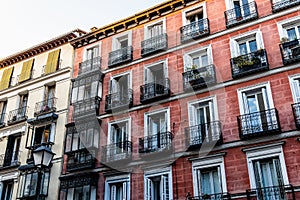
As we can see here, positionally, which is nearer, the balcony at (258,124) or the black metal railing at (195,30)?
the balcony at (258,124)

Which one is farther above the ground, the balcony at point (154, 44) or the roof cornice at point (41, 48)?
the roof cornice at point (41, 48)

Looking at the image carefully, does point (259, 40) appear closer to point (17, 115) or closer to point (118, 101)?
point (118, 101)

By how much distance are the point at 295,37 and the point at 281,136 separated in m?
4.81

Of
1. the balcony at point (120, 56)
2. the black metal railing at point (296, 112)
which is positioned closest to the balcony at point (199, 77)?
the black metal railing at point (296, 112)

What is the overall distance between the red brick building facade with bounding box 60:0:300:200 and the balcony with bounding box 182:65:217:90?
0.05m

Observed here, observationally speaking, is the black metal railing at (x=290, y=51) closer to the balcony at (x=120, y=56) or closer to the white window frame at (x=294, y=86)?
the white window frame at (x=294, y=86)

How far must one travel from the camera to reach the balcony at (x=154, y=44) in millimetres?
19553

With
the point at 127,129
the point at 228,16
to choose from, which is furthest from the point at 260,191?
the point at 228,16

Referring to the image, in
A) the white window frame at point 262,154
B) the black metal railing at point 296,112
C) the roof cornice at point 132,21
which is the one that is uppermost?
the roof cornice at point 132,21

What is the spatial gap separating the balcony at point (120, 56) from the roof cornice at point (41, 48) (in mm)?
4069

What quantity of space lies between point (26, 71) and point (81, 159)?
31.5 feet

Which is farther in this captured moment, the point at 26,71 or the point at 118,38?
the point at 26,71

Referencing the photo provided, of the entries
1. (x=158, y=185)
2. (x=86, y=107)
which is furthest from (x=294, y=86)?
(x=86, y=107)

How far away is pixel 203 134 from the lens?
1589cm
